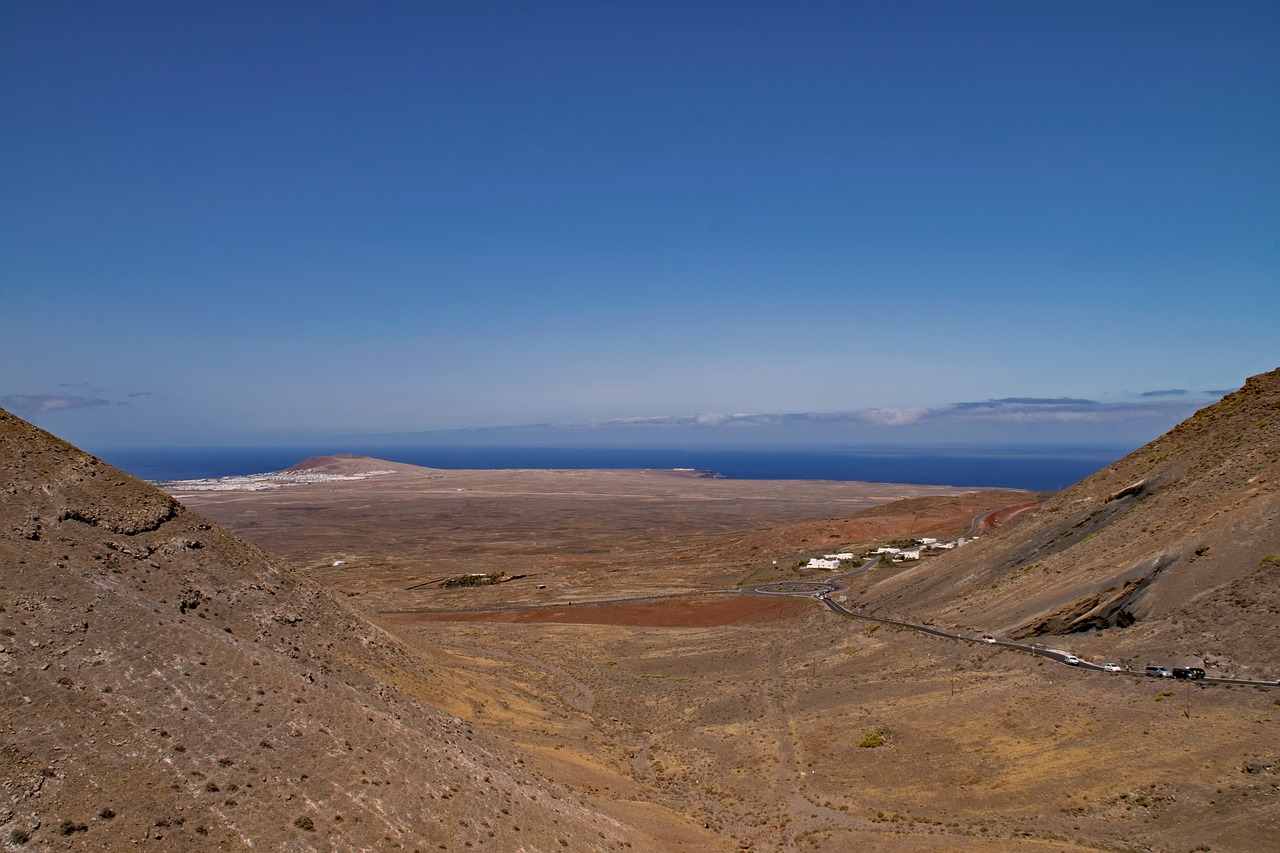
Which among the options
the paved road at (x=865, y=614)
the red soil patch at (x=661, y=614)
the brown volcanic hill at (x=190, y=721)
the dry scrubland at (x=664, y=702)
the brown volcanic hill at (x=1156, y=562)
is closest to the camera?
the brown volcanic hill at (x=190, y=721)

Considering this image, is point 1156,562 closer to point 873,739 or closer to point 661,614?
point 873,739

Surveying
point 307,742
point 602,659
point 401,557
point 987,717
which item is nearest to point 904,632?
point 987,717

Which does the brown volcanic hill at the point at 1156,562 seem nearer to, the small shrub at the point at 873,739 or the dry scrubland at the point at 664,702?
the dry scrubland at the point at 664,702

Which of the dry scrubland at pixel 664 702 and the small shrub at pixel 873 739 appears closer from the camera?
the dry scrubland at pixel 664 702

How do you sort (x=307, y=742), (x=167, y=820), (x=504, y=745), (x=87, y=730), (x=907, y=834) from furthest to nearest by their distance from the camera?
(x=504, y=745) < (x=907, y=834) < (x=307, y=742) < (x=87, y=730) < (x=167, y=820)

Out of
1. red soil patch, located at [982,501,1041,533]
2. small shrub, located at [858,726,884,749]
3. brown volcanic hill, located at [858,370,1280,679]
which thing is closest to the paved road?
brown volcanic hill, located at [858,370,1280,679]

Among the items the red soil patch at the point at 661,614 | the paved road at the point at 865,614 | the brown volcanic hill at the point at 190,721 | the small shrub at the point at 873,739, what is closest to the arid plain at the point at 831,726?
the small shrub at the point at 873,739

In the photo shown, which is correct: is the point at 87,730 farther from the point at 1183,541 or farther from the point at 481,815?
the point at 1183,541
